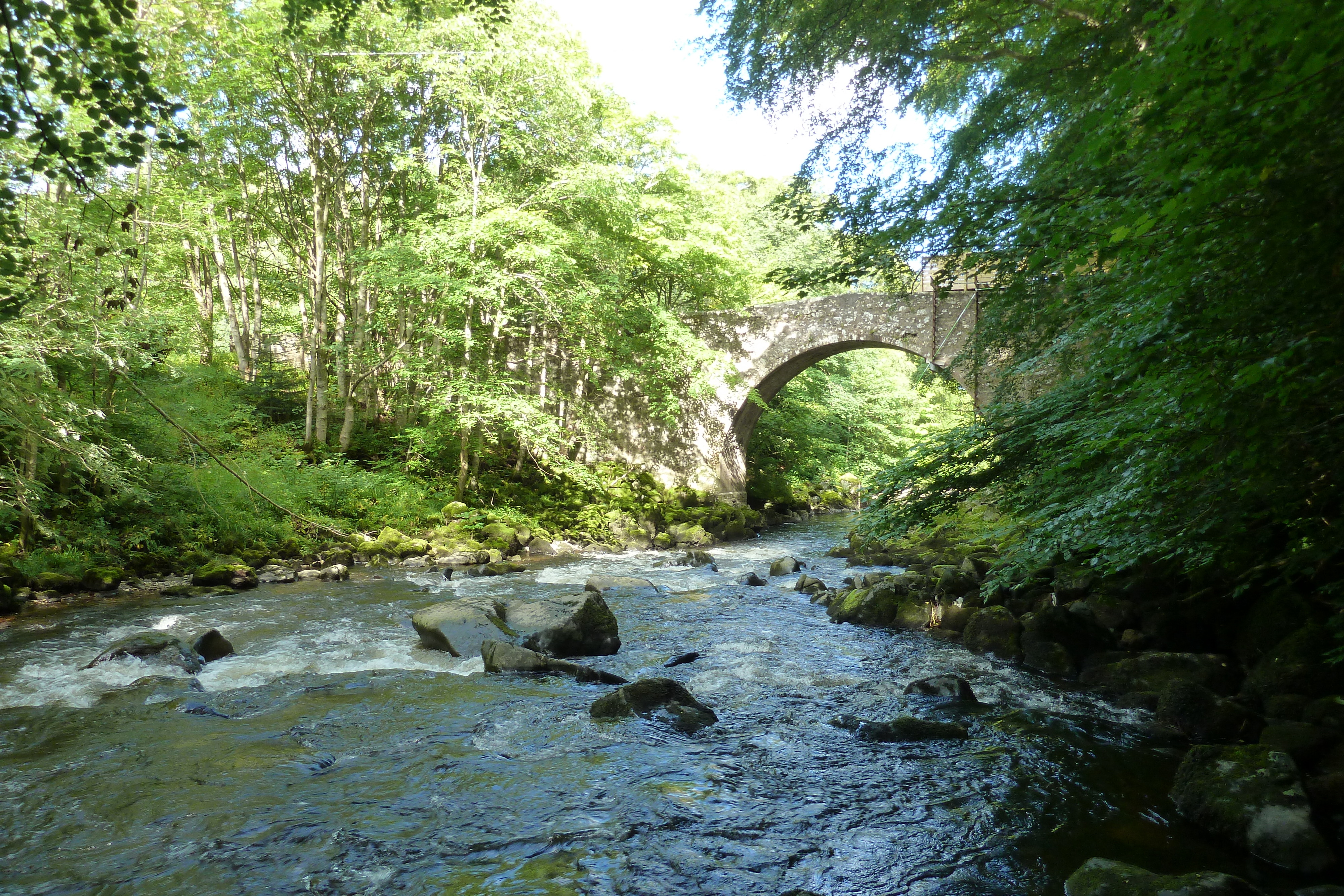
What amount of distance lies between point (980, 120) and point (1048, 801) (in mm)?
4506

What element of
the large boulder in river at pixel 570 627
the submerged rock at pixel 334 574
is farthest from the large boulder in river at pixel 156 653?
the submerged rock at pixel 334 574

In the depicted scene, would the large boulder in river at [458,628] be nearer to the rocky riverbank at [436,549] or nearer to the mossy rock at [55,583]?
the rocky riverbank at [436,549]

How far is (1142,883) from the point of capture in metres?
2.55

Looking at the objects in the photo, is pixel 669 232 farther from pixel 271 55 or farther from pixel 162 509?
pixel 162 509

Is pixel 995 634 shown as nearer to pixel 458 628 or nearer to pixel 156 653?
pixel 458 628

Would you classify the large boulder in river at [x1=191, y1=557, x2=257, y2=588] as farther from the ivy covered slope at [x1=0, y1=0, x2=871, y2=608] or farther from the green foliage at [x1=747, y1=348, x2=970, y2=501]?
the green foliage at [x1=747, y1=348, x2=970, y2=501]

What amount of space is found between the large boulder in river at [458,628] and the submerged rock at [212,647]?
1.46 m

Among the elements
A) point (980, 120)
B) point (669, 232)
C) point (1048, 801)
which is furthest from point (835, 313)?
point (1048, 801)

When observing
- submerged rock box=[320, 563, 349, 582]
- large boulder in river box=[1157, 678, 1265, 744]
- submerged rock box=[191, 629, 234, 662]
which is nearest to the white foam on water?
submerged rock box=[191, 629, 234, 662]

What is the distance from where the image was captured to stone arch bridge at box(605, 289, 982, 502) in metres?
14.4

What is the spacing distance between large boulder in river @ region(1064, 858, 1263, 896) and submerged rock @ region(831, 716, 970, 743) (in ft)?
5.18

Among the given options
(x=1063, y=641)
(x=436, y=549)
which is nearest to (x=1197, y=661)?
(x=1063, y=641)

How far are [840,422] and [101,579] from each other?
1770 centimetres

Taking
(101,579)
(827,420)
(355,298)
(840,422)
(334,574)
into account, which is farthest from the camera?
(840,422)
